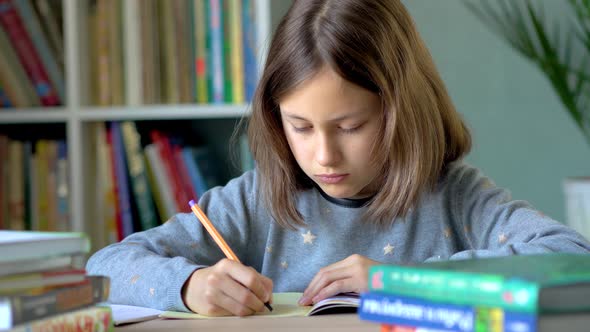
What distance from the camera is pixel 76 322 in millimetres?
761

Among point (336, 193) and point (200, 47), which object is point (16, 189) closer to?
point (200, 47)

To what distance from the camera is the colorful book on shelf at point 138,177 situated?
6.71ft

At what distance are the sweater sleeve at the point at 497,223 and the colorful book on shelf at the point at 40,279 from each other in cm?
51

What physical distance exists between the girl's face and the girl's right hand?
199 mm

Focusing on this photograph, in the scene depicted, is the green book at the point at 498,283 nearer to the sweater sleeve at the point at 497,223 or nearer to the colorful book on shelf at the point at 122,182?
the sweater sleeve at the point at 497,223

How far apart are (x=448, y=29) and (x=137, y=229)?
963mm

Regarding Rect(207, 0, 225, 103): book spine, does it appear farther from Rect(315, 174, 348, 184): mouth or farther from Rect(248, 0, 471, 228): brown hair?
Rect(315, 174, 348, 184): mouth

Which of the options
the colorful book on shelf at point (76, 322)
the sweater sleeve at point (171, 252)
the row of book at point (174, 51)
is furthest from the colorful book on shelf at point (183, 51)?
the colorful book on shelf at point (76, 322)

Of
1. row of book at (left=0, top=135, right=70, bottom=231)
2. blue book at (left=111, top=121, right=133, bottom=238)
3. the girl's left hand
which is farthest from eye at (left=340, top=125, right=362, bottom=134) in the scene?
row of book at (left=0, top=135, right=70, bottom=231)

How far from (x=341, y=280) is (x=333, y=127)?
22cm

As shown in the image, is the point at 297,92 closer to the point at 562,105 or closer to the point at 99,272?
the point at 99,272

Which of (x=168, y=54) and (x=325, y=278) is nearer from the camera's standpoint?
(x=325, y=278)

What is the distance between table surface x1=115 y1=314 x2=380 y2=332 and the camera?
2.91ft

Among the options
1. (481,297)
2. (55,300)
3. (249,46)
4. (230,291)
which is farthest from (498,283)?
(249,46)
